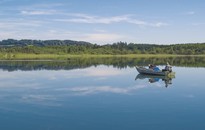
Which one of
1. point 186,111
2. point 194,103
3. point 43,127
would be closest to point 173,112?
point 186,111

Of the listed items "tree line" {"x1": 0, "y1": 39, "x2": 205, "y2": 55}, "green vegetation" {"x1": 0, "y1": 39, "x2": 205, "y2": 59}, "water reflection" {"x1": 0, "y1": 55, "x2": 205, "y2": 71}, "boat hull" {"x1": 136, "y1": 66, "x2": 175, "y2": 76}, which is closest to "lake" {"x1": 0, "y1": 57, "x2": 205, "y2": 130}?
"boat hull" {"x1": 136, "y1": 66, "x2": 175, "y2": 76}

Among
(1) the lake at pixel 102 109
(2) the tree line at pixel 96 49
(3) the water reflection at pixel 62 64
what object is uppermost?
(2) the tree line at pixel 96 49

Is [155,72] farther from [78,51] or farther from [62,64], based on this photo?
[78,51]

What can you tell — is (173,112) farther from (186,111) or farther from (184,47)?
(184,47)

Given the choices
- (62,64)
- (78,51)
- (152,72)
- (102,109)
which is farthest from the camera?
(78,51)

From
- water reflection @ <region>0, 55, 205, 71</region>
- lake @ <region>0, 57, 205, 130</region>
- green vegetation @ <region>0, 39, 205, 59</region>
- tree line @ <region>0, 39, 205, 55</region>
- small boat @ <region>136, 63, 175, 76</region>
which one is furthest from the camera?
tree line @ <region>0, 39, 205, 55</region>

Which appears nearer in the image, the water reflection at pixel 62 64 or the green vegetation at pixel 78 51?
the water reflection at pixel 62 64

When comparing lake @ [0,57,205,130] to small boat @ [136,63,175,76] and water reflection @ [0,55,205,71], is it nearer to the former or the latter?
small boat @ [136,63,175,76]

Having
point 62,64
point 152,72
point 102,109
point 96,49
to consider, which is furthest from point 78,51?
point 102,109

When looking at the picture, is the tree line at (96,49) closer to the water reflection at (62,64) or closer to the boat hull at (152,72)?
the water reflection at (62,64)

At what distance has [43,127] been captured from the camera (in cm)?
1388

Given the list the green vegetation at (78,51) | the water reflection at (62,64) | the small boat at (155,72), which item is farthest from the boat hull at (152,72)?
the green vegetation at (78,51)

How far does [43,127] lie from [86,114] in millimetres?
3010

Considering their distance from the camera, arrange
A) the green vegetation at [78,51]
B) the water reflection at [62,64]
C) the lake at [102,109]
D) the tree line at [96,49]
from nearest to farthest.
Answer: the lake at [102,109]
the water reflection at [62,64]
the green vegetation at [78,51]
the tree line at [96,49]
